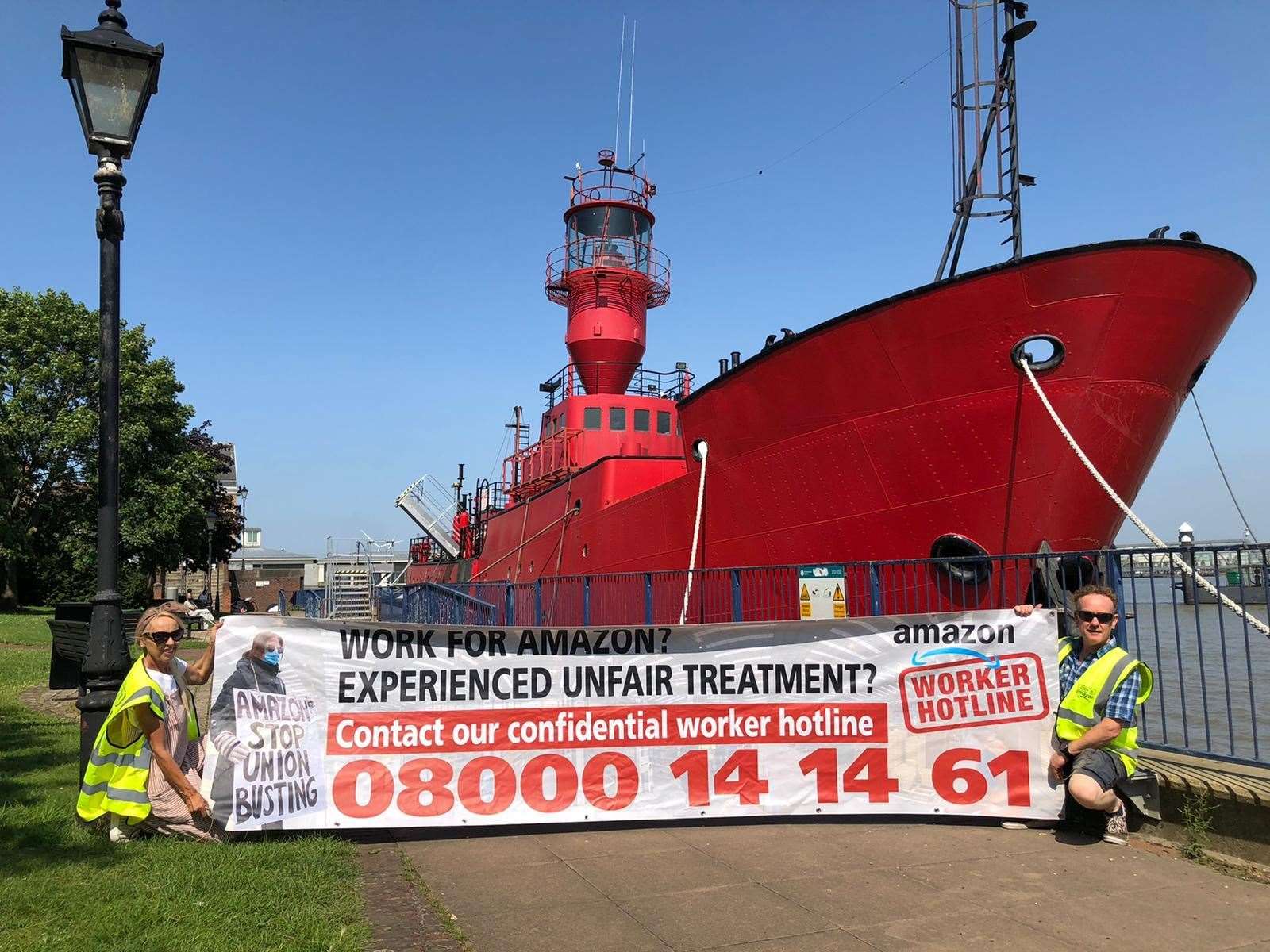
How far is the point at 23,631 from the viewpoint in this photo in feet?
72.0

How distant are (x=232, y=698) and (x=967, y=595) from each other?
680 cm

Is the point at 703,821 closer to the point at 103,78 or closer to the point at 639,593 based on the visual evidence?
the point at 639,593

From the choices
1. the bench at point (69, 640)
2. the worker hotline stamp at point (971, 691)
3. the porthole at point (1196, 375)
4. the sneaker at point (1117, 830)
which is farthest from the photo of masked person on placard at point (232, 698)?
the porthole at point (1196, 375)

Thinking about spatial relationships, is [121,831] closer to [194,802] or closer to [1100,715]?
[194,802]

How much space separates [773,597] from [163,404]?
101ft

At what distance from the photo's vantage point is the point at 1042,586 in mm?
8086

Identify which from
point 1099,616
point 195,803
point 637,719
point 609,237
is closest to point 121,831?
point 195,803

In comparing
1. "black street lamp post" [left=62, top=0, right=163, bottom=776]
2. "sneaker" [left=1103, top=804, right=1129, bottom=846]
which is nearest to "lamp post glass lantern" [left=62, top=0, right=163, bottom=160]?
"black street lamp post" [left=62, top=0, right=163, bottom=776]

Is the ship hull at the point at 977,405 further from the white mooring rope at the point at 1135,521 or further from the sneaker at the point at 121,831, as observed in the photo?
the sneaker at the point at 121,831

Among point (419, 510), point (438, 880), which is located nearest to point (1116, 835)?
point (438, 880)

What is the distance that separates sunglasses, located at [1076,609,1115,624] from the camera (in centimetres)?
509

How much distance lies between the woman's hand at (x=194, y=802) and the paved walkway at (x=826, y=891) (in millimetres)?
1122

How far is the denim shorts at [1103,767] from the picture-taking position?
5.00 m

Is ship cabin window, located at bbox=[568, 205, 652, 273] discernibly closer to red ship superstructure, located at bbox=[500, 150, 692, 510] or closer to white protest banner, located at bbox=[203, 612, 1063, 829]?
red ship superstructure, located at bbox=[500, 150, 692, 510]
